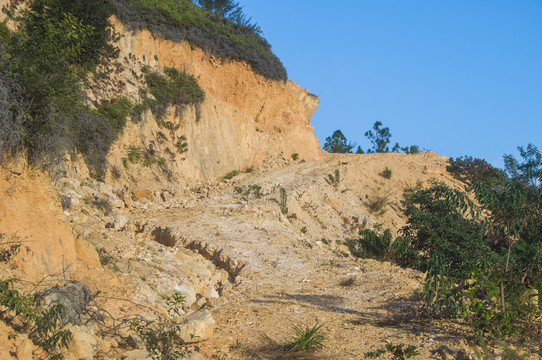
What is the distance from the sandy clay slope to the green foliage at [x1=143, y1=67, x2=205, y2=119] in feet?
14.4

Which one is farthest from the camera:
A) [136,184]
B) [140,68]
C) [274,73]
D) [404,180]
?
[274,73]

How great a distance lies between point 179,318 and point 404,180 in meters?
18.8

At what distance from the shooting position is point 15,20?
1468 cm

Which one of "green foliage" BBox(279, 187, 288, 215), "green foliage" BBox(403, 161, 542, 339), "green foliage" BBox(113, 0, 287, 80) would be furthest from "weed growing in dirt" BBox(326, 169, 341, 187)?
"green foliage" BBox(403, 161, 542, 339)

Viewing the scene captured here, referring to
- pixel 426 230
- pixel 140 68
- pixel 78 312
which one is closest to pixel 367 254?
pixel 426 230

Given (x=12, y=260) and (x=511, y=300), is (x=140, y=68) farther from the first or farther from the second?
(x=511, y=300)

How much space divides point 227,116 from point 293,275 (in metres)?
15.5

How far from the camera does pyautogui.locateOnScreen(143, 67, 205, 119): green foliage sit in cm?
1939

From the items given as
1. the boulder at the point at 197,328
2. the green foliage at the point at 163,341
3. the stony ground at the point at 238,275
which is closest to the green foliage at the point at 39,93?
the stony ground at the point at 238,275

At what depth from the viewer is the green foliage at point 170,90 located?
63.6 feet

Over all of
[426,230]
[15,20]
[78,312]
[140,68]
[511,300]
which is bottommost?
[78,312]

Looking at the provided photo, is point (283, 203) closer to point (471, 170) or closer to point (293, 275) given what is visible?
point (293, 275)

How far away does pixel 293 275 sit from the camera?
8.85m

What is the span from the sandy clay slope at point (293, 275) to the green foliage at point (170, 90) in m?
4.40
